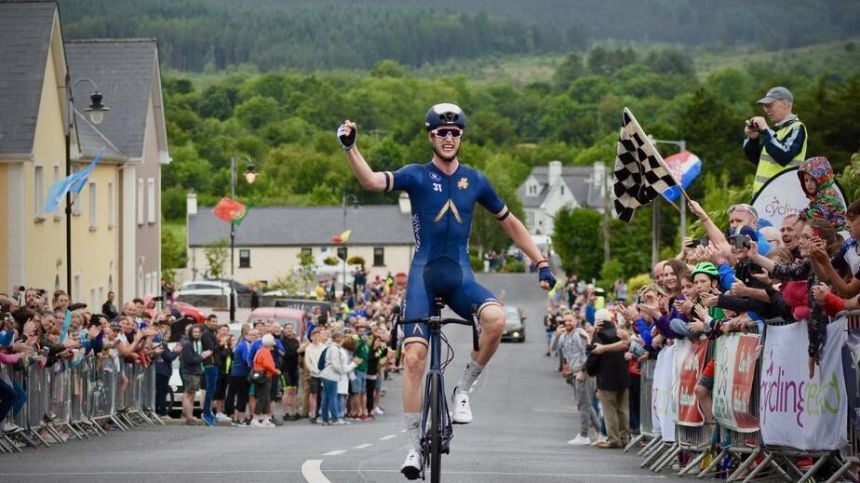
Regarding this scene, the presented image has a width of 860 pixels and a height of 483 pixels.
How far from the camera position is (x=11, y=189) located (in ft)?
149

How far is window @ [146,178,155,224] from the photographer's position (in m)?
67.6

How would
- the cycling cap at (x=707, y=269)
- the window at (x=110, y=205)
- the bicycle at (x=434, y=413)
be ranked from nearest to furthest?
1. the bicycle at (x=434, y=413)
2. the cycling cap at (x=707, y=269)
3. the window at (x=110, y=205)

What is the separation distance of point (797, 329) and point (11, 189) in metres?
34.5

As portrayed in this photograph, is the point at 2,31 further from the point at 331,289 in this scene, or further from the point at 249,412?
the point at 331,289

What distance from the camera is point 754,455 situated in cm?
1488

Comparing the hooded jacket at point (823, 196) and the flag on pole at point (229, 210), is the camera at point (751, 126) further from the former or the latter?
the flag on pole at point (229, 210)

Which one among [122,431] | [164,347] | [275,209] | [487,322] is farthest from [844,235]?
[275,209]

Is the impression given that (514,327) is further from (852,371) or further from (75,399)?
(852,371)

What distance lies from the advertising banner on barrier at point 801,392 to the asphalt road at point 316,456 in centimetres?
180

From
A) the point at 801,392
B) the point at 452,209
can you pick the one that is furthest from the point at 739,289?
the point at 452,209

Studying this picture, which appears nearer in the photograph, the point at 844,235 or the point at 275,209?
the point at 844,235

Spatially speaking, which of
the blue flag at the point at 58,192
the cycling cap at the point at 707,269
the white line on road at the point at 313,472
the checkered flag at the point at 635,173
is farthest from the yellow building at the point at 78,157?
the cycling cap at the point at 707,269

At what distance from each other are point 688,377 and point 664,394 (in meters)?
1.22

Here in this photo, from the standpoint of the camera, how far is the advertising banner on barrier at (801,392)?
13094 millimetres
